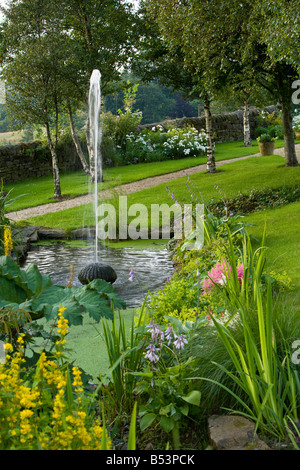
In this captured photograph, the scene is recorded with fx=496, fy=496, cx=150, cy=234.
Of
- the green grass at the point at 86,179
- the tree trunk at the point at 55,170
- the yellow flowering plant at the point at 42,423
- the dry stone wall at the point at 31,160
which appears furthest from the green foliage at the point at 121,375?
the dry stone wall at the point at 31,160

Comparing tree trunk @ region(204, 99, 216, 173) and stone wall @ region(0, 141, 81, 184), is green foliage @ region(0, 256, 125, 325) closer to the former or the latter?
tree trunk @ region(204, 99, 216, 173)

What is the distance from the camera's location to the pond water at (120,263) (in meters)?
6.29

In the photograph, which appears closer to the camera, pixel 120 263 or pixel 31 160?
pixel 120 263

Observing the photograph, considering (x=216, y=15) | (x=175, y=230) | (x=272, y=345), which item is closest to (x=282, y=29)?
(x=216, y=15)

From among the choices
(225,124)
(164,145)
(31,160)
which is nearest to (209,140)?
(164,145)

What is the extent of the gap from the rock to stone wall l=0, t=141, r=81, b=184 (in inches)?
597

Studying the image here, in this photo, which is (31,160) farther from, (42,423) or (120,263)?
(42,423)

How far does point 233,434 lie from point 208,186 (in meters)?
9.85

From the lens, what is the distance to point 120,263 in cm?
759

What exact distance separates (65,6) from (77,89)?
7.43 ft

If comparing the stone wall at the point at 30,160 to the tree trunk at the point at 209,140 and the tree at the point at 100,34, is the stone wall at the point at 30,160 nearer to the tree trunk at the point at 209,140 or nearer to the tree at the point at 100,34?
the tree at the point at 100,34

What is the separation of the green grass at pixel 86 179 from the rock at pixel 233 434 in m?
10.6

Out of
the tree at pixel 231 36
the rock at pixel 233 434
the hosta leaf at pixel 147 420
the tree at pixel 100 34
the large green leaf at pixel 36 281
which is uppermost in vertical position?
the tree at pixel 100 34

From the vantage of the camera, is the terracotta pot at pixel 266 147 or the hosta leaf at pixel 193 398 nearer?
the hosta leaf at pixel 193 398
